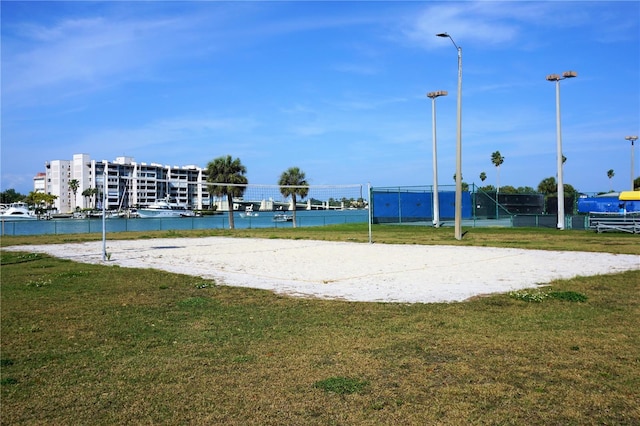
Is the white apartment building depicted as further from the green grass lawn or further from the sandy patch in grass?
the green grass lawn

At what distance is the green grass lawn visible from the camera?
13.8ft

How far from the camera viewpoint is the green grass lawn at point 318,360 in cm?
422

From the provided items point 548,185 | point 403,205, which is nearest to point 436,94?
point 403,205

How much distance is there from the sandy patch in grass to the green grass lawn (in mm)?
1298

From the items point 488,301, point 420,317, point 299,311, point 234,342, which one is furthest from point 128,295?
point 488,301

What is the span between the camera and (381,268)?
14219 mm

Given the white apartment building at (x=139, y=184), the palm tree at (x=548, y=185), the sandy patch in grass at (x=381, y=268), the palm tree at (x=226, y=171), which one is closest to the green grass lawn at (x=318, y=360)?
the sandy patch in grass at (x=381, y=268)

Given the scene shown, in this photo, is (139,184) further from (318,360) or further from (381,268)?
(318,360)

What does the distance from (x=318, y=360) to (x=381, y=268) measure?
8.81 m

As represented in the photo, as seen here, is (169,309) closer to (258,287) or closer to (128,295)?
(128,295)

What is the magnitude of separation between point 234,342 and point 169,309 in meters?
2.58

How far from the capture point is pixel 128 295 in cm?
1002

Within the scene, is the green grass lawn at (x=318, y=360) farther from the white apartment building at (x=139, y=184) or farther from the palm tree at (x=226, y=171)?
the palm tree at (x=226, y=171)

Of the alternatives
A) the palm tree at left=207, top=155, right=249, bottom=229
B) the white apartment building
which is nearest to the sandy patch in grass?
the white apartment building
